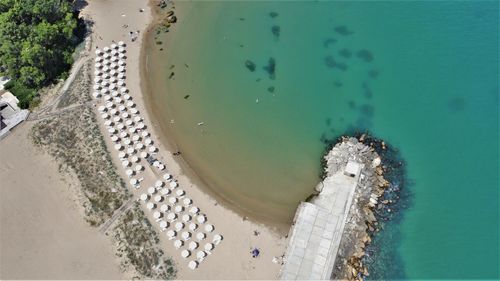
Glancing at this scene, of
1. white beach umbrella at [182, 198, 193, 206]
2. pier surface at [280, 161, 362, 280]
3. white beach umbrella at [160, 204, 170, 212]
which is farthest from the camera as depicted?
white beach umbrella at [182, 198, 193, 206]

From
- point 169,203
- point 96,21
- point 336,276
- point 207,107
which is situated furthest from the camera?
point 96,21

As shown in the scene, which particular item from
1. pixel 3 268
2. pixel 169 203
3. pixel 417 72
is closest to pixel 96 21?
pixel 169 203

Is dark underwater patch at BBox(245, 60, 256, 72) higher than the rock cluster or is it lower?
higher

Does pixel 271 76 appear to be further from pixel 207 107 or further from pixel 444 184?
pixel 444 184

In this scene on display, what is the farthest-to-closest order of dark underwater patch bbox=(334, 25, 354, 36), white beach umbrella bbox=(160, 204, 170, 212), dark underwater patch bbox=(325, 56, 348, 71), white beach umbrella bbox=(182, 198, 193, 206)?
dark underwater patch bbox=(334, 25, 354, 36) < dark underwater patch bbox=(325, 56, 348, 71) < white beach umbrella bbox=(182, 198, 193, 206) < white beach umbrella bbox=(160, 204, 170, 212)

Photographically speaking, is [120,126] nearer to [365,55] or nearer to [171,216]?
[171,216]

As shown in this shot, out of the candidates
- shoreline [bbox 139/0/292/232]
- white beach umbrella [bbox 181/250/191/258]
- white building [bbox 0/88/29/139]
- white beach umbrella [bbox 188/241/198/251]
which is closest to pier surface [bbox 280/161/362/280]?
shoreline [bbox 139/0/292/232]

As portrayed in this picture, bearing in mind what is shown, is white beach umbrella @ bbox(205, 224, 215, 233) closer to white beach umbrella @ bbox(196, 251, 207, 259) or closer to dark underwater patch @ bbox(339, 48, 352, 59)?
white beach umbrella @ bbox(196, 251, 207, 259)
